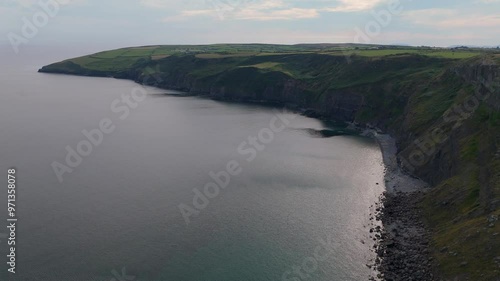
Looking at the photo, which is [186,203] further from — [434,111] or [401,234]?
[434,111]

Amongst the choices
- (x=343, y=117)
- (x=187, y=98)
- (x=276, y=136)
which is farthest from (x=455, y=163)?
(x=187, y=98)

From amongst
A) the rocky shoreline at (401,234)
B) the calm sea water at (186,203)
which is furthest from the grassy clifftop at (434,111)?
the calm sea water at (186,203)

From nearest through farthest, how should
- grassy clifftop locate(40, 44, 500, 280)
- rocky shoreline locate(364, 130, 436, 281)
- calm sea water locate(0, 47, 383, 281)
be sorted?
rocky shoreline locate(364, 130, 436, 281), grassy clifftop locate(40, 44, 500, 280), calm sea water locate(0, 47, 383, 281)

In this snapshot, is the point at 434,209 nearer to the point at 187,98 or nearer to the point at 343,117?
the point at 343,117

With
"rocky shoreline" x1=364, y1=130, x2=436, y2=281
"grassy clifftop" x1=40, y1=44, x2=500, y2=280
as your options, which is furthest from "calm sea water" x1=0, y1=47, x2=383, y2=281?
"grassy clifftop" x1=40, y1=44, x2=500, y2=280

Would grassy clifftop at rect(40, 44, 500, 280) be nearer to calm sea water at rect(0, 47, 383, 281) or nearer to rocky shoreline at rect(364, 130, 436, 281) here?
rocky shoreline at rect(364, 130, 436, 281)
